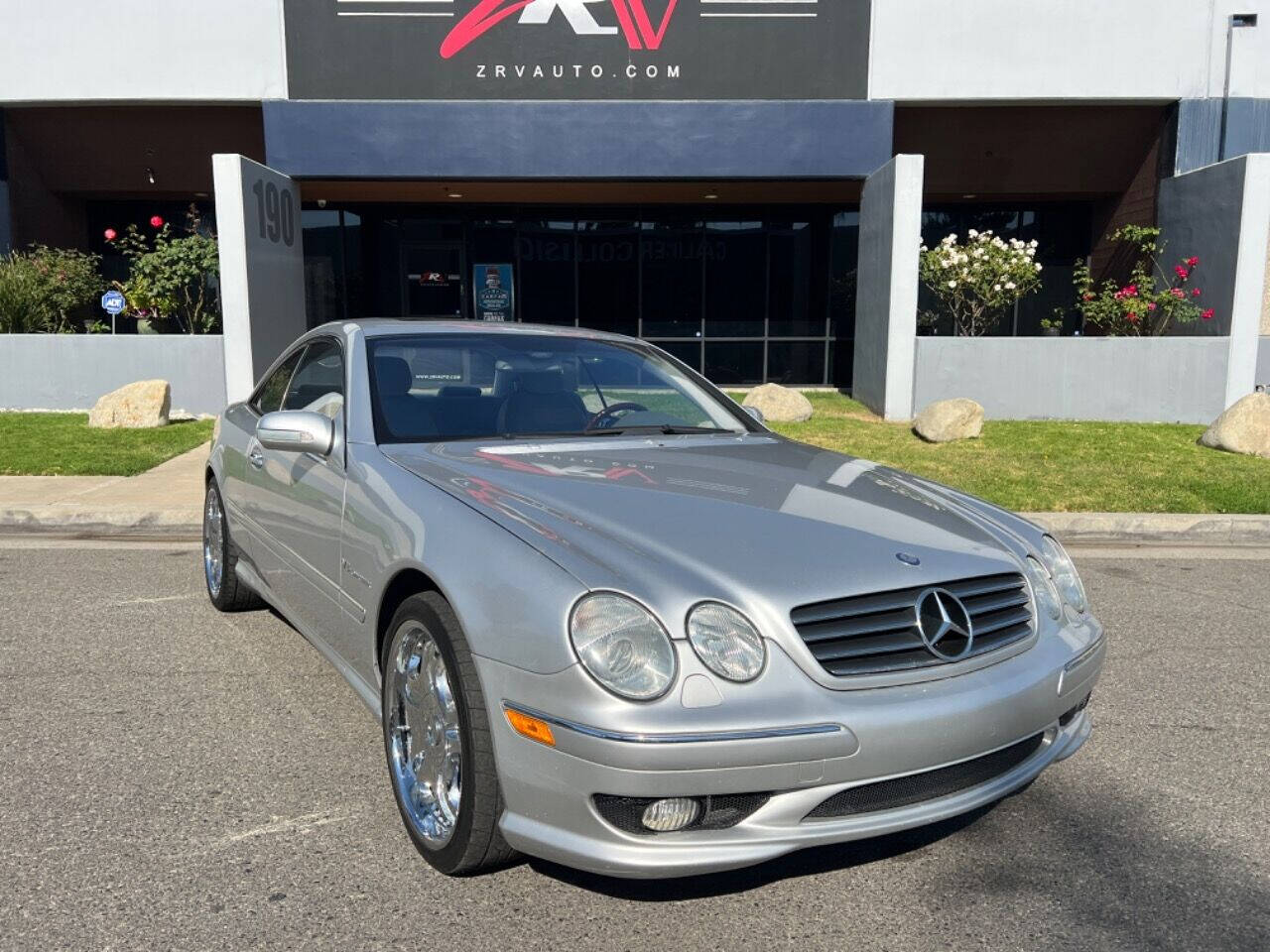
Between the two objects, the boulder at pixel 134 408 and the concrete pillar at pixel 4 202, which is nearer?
the boulder at pixel 134 408

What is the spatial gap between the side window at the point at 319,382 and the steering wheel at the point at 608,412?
97 cm

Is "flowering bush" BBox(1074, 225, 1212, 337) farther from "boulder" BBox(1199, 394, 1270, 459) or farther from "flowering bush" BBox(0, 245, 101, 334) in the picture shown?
"flowering bush" BBox(0, 245, 101, 334)

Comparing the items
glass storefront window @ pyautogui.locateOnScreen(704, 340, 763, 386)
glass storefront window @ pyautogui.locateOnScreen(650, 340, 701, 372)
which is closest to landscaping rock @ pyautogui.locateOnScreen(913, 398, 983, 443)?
glass storefront window @ pyautogui.locateOnScreen(704, 340, 763, 386)

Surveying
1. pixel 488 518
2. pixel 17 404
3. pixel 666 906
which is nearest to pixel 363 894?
pixel 666 906

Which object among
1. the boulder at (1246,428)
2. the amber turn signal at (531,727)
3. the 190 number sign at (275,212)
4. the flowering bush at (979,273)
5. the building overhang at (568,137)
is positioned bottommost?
the boulder at (1246,428)

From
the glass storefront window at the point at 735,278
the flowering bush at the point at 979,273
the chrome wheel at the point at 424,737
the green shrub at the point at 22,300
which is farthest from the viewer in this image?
the glass storefront window at the point at 735,278

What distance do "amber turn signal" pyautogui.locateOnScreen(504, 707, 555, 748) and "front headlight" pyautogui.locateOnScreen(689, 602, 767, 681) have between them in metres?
0.39

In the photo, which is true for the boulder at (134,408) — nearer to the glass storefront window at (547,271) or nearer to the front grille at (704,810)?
the glass storefront window at (547,271)

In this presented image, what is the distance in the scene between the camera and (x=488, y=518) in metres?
2.80

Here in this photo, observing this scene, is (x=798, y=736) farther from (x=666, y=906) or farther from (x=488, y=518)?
(x=488, y=518)

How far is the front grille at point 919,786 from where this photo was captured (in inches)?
96.4

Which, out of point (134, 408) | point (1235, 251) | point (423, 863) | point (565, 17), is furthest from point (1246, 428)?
point (134, 408)

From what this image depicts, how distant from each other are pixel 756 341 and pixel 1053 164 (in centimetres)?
558

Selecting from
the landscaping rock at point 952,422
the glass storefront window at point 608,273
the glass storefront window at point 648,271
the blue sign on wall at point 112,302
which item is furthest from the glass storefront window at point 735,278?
the blue sign on wall at point 112,302
